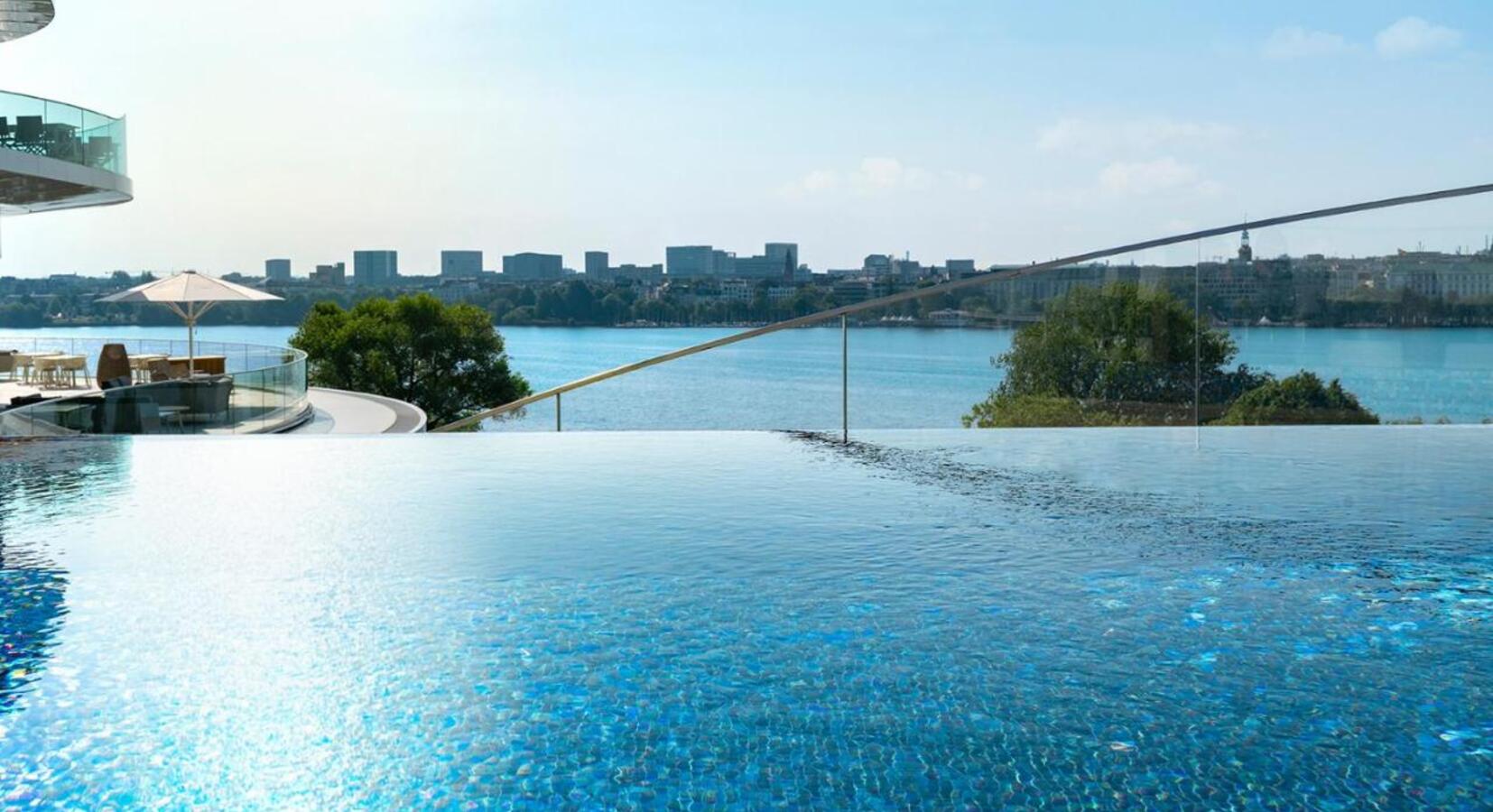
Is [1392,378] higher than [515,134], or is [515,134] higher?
[515,134]

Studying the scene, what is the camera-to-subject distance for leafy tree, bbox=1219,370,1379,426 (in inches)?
339

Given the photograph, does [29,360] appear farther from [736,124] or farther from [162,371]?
[736,124]

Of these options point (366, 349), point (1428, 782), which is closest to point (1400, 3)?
point (366, 349)

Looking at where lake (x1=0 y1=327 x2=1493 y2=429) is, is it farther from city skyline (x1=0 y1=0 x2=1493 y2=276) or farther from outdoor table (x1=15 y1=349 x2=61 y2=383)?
city skyline (x1=0 y1=0 x2=1493 y2=276)

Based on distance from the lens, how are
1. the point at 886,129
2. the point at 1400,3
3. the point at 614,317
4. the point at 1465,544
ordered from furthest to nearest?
1. the point at 886,129
2. the point at 1400,3
3. the point at 614,317
4. the point at 1465,544

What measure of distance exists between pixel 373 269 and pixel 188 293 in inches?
2157

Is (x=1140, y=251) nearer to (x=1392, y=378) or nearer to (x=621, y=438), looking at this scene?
(x=1392, y=378)

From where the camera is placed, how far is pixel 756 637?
15.1 feet

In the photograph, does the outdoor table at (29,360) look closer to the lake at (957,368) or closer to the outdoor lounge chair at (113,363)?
the outdoor lounge chair at (113,363)

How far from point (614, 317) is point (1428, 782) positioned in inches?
2096

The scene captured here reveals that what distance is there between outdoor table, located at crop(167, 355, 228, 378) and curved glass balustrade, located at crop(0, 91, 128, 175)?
3.90 m

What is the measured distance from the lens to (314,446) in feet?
30.4

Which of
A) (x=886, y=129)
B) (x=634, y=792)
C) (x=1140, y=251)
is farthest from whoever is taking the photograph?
(x=886, y=129)

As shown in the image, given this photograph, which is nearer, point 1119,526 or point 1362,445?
point 1119,526
